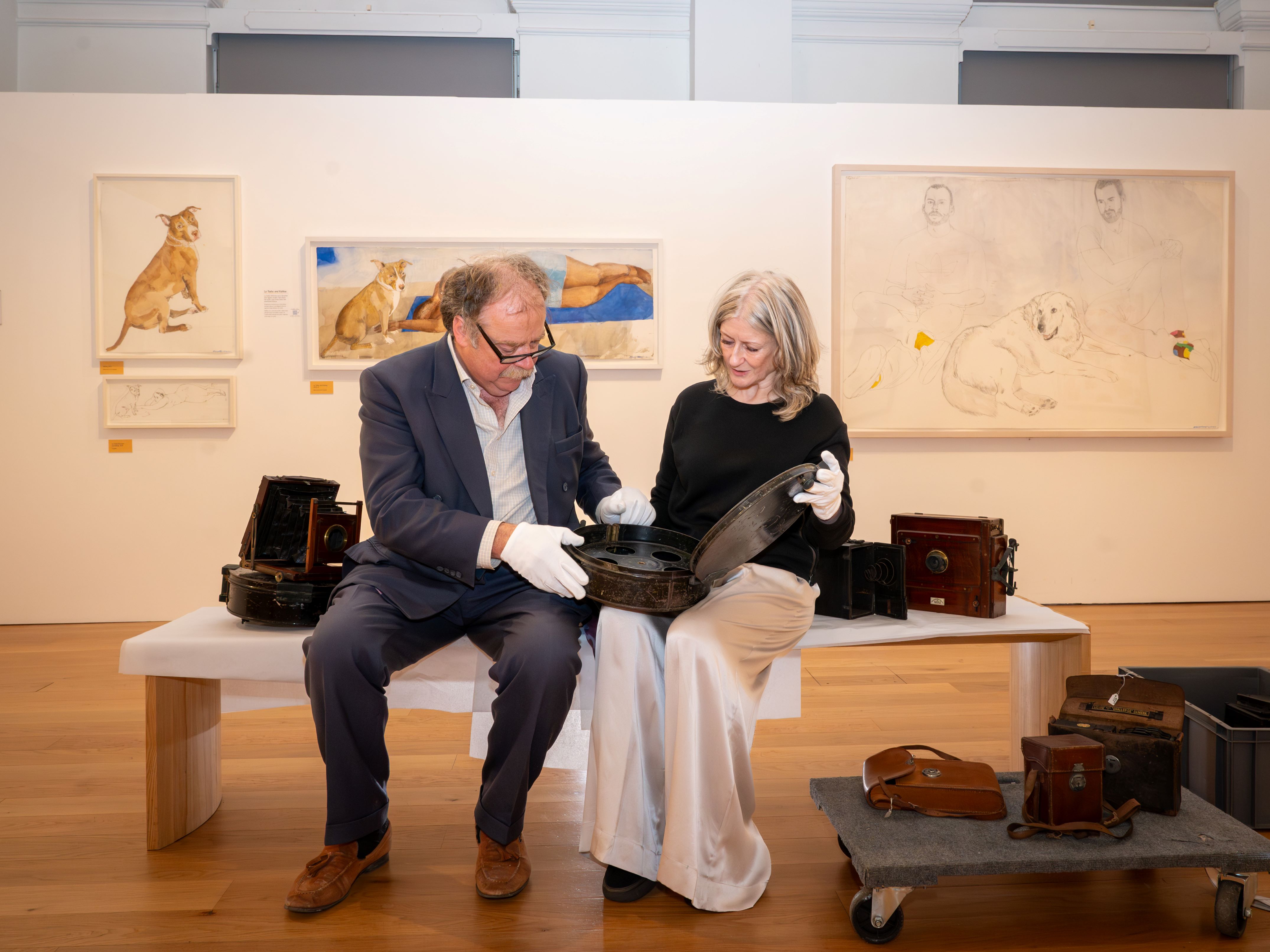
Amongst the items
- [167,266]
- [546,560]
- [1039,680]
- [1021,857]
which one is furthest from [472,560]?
[167,266]

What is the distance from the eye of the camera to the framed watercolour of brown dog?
16.7 ft

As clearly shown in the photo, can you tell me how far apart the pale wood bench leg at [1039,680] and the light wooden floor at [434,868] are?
22 cm

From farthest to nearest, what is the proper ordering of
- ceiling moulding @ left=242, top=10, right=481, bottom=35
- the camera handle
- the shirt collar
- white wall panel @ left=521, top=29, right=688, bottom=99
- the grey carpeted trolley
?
white wall panel @ left=521, top=29, right=688, bottom=99 → ceiling moulding @ left=242, top=10, right=481, bottom=35 → the camera handle → the shirt collar → the grey carpeted trolley

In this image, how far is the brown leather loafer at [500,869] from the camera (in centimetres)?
218

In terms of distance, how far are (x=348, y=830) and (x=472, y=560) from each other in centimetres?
70

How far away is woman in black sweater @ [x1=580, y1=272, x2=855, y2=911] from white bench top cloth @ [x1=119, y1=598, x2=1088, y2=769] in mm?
153

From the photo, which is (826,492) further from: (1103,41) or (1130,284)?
(1103,41)

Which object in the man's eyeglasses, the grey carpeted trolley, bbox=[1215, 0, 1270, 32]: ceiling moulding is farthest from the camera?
bbox=[1215, 0, 1270, 32]: ceiling moulding

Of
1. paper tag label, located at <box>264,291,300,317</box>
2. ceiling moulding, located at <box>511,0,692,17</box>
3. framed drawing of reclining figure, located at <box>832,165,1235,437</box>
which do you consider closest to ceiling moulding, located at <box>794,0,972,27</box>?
ceiling moulding, located at <box>511,0,692,17</box>

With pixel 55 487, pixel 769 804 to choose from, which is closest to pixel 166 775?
pixel 769 804

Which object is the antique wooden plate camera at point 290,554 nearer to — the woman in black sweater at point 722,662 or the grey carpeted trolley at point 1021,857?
the woman in black sweater at point 722,662

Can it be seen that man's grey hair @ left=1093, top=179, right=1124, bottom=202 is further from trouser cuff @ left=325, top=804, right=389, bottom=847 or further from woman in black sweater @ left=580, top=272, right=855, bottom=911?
trouser cuff @ left=325, top=804, right=389, bottom=847

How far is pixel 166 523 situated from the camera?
17.0 ft

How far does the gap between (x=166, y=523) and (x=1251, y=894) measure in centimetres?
515
